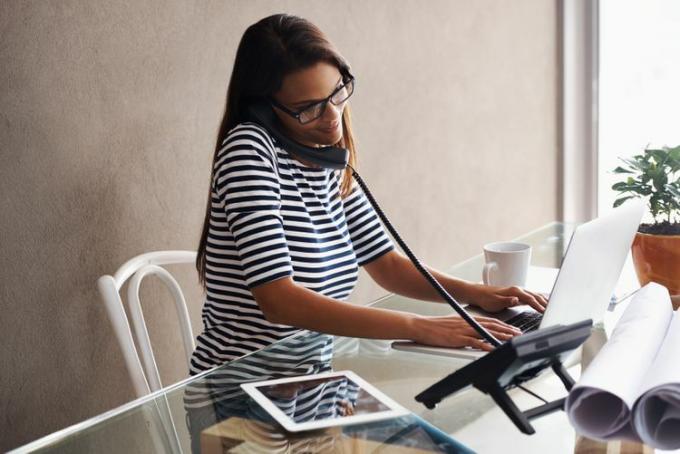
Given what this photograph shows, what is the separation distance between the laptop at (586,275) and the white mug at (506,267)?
0.18m

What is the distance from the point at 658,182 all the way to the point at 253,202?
780 millimetres

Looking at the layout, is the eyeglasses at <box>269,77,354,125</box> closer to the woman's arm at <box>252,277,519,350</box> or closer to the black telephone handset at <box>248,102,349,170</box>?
the black telephone handset at <box>248,102,349,170</box>

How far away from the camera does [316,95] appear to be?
146 cm

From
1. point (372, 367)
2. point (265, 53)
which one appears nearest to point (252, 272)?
point (372, 367)

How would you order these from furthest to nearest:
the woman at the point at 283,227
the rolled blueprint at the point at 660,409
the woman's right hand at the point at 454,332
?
the woman at the point at 283,227
the woman's right hand at the point at 454,332
the rolled blueprint at the point at 660,409

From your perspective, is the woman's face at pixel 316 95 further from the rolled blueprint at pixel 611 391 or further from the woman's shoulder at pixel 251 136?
the rolled blueprint at pixel 611 391

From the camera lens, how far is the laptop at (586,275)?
1084mm

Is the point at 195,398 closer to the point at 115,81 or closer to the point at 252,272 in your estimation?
the point at 252,272

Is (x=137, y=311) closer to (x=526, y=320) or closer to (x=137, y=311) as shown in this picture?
(x=137, y=311)

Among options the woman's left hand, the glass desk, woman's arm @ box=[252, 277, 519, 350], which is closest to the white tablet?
the glass desk

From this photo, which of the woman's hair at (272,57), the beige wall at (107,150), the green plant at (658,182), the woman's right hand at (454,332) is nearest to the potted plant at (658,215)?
the green plant at (658,182)

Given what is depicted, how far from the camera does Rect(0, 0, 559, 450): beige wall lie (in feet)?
5.54

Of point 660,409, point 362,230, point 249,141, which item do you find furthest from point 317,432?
point 362,230

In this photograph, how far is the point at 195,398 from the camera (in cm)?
113
